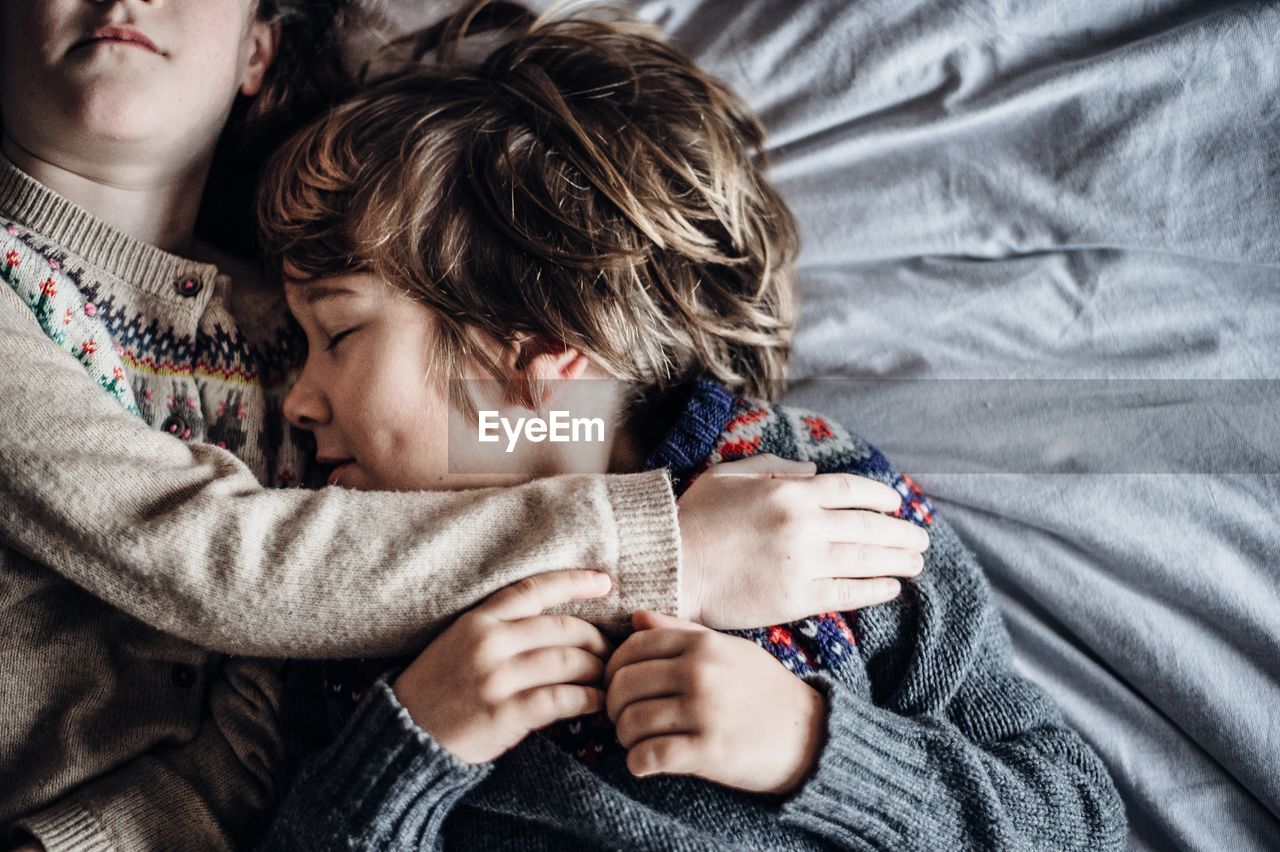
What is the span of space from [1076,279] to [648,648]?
654 millimetres

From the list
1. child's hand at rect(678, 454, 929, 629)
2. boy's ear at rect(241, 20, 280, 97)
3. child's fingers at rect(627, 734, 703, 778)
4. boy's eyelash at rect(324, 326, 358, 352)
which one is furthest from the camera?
boy's ear at rect(241, 20, 280, 97)

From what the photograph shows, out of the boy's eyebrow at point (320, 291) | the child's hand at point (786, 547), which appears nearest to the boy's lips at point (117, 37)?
the boy's eyebrow at point (320, 291)

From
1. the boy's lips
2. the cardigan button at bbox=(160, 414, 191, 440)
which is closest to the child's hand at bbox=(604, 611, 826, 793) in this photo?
the cardigan button at bbox=(160, 414, 191, 440)

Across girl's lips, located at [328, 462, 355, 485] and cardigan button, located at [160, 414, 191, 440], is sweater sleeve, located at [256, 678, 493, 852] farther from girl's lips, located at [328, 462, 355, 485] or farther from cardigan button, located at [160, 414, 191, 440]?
cardigan button, located at [160, 414, 191, 440]

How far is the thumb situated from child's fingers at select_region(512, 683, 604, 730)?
7 centimetres

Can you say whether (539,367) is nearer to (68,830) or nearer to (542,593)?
(542,593)

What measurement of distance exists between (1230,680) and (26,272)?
1242mm

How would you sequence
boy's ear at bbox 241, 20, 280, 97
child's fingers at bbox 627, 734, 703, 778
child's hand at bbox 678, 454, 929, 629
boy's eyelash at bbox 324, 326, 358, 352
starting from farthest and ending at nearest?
boy's ear at bbox 241, 20, 280, 97 < boy's eyelash at bbox 324, 326, 358, 352 < child's hand at bbox 678, 454, 929, 629 < child's fingers at bbox 627, 734, 703, 778

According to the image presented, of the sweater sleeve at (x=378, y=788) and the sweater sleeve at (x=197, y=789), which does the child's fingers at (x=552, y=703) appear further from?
the sweater sleeve at (x=197, y=789)

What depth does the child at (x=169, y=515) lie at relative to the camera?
758 mm

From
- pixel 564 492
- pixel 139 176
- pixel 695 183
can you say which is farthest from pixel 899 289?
pixel 139 176

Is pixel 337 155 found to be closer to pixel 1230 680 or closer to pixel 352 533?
pixel 352 533

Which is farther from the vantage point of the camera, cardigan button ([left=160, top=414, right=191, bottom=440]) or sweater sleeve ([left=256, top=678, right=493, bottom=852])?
cardigan button ([left=160, top=414, right=191, bottom=440])

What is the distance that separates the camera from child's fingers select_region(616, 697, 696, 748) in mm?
744
